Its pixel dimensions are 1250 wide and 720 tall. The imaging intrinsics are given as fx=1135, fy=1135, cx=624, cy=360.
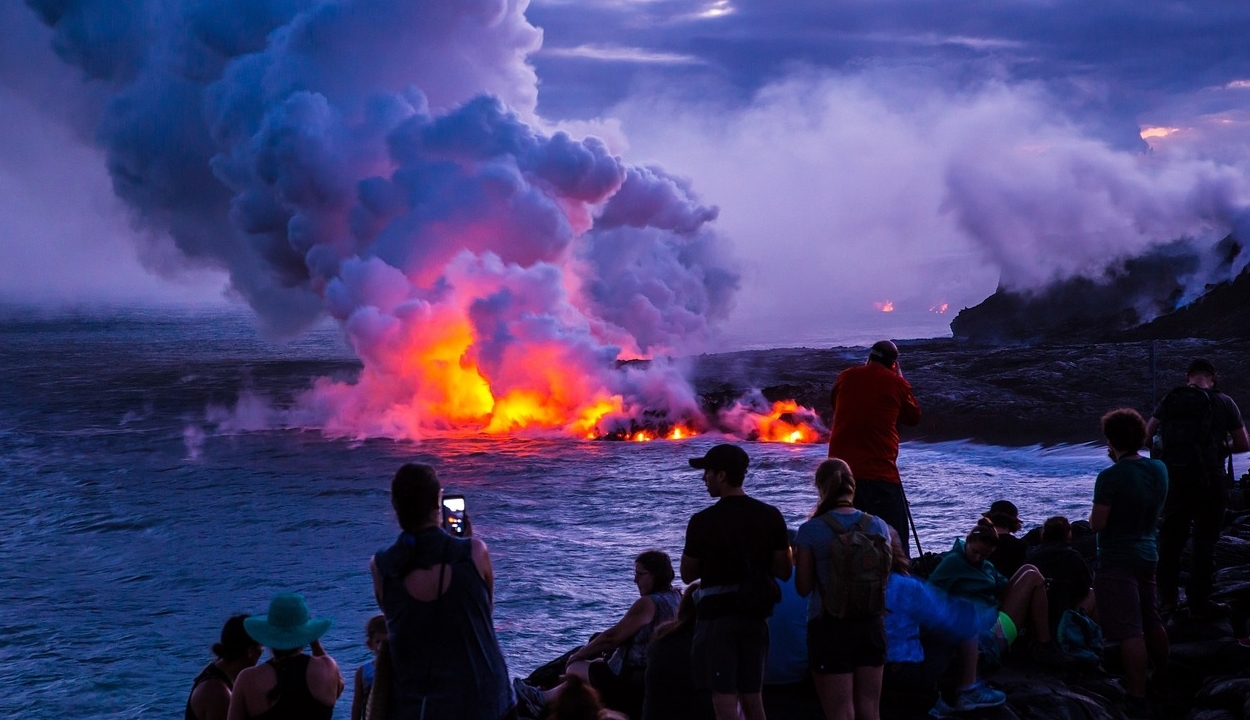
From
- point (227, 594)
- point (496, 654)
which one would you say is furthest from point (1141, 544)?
point (227, 594)

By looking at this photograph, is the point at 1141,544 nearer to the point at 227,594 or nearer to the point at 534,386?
the point at 227,594

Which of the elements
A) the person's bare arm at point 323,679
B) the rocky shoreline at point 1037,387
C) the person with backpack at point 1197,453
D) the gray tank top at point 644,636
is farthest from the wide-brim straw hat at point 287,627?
the rocky shoreline at point 1037,387

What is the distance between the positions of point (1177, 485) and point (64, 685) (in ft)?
44.4

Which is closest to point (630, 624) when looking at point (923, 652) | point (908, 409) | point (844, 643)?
point (844, 643)

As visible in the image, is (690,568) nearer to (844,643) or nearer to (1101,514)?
(844,643)

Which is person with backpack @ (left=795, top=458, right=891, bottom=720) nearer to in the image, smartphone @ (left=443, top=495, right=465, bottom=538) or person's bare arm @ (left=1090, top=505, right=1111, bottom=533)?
smartphone @ (left=443, top=495, right=465, bottom=538)

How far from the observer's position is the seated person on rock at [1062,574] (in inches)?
326

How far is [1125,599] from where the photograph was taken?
724 cm

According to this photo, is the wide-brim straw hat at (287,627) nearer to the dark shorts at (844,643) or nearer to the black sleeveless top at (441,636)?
the black sleeveless top at (441,636)

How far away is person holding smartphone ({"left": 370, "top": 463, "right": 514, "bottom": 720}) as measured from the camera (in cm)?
449

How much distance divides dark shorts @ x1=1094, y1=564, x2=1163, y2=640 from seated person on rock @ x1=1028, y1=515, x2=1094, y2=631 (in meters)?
0.79

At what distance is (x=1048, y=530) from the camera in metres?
8.64

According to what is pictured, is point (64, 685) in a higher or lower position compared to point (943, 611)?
lower

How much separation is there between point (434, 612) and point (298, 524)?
68.8 feet
